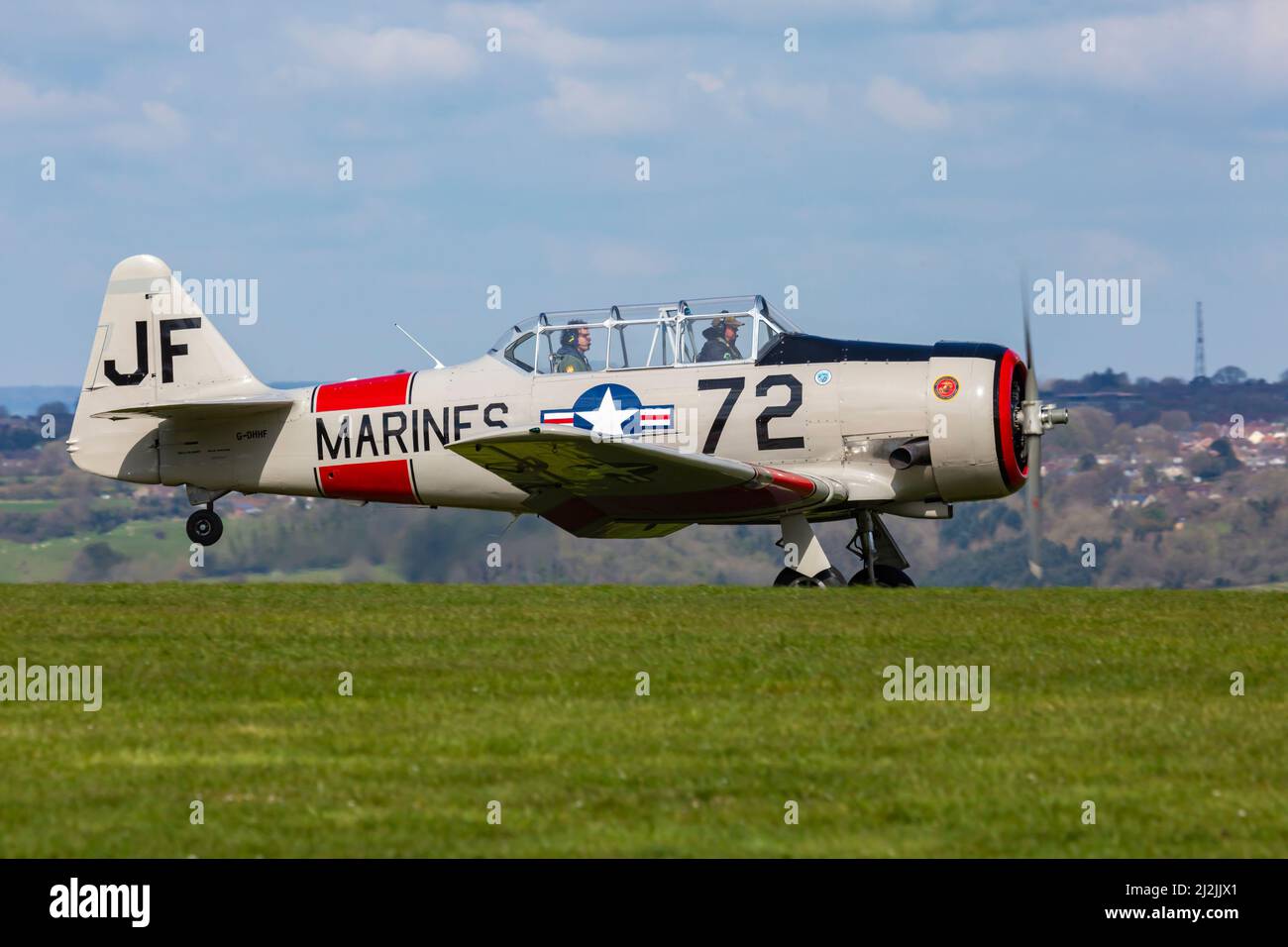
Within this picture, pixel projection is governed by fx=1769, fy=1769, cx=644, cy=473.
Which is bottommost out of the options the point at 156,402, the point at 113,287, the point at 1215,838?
the point at 1215,838

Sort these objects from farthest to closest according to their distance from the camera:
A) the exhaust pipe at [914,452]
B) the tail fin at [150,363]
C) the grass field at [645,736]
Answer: the tail fin at [150,363] → the exhaust pipe at [914,452] → the grass field at [645,736]

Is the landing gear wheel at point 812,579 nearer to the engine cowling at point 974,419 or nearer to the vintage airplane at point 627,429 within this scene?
the vintage airplane at point 627,429

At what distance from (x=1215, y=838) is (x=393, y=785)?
3693mm

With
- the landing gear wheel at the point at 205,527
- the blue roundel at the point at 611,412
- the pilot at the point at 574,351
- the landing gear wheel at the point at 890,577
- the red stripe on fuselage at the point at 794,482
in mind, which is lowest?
the landing gear wheel at the point at 890,577

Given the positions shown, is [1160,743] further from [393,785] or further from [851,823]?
[393,785]

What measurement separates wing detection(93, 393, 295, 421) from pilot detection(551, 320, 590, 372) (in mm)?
3387

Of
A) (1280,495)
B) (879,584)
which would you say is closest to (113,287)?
(879,584)

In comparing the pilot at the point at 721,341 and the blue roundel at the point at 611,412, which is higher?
the pilot at the point at 721,341

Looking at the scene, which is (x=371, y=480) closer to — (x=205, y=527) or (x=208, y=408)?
(x=208, y=408)

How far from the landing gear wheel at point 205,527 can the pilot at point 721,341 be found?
6.48 meters

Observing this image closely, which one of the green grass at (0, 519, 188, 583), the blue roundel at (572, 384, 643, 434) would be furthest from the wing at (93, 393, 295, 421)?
the green grass at (0, 519, 188, 583)

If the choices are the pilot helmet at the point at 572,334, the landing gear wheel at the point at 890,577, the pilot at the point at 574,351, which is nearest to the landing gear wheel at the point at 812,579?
the landing gear wheel at the point at 890,577

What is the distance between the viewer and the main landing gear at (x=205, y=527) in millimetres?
21250
